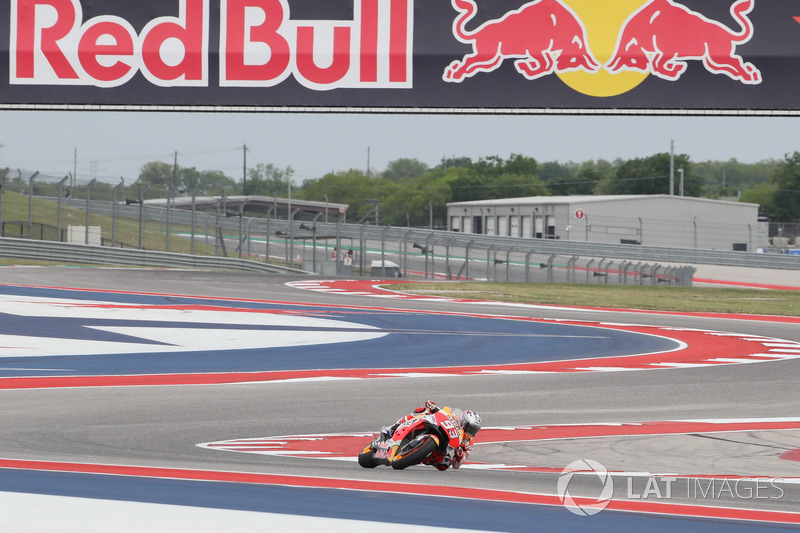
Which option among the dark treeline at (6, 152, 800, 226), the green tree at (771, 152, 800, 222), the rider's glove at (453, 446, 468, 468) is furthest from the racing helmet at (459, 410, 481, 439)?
the green tree at (771, 152, 800, 222)

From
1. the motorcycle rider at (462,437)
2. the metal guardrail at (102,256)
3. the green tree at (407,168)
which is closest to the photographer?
the motorcycle rider at (462,437)

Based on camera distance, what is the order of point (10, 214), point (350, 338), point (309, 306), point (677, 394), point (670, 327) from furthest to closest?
point (10, 214) < point (309, 306) < point (670, 327) < point (350, 338) < point (677, 394)

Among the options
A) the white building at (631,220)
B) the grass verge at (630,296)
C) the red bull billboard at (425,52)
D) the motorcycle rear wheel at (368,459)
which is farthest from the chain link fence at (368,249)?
the motorcycle rear wheel at (368,459)

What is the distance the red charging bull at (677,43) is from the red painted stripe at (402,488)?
14.1 meters

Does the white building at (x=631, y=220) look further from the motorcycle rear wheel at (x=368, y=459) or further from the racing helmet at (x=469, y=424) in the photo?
the motorcycle rear wheel at (x=368, y=459)

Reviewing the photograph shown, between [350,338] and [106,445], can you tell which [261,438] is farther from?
[350,338]

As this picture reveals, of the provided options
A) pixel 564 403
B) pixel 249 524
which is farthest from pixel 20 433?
pixel 564 403

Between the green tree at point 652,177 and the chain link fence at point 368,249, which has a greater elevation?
the green tree at point 652,177

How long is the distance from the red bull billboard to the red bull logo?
0.06ft

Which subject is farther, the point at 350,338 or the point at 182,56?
the point at 182,56

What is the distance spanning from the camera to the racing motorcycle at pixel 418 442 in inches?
250

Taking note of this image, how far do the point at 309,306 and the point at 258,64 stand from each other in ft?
18.5

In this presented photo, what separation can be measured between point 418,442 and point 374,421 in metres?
2.08

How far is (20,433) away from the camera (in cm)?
748
